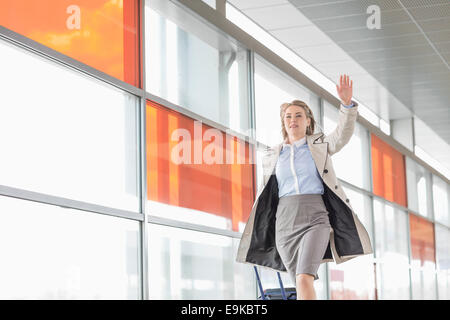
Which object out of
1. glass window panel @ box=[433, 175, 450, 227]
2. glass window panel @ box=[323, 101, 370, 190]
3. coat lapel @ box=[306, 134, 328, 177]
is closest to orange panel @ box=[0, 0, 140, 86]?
coat lapel @ box=[306, 134, 328, 177]

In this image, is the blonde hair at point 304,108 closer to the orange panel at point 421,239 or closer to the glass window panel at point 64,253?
the glass window panel at point 64,253

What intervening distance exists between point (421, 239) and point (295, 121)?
10.8 meters

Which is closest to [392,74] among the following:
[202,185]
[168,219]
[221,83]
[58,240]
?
[221,83]

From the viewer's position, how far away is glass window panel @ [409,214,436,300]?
44.3 ft

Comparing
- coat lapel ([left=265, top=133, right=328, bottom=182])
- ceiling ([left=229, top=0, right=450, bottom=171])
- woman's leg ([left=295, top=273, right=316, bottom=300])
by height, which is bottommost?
woman's leg ([left=295, top=273, right=316, bottom=300])

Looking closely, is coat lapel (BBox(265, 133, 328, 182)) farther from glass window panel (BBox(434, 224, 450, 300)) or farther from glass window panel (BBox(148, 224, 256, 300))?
glass window panel (BBox(434, 224, 450, 300))

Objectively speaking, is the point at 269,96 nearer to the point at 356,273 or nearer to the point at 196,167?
the point at 196,167

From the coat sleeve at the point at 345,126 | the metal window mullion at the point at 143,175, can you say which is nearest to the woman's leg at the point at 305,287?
the coat sleeve at the point at 345,126

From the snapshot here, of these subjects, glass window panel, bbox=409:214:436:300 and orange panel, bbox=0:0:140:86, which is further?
glass window panel, bbox=409:214:436:300

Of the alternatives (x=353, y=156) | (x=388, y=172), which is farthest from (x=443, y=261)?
(x=353, y=156)

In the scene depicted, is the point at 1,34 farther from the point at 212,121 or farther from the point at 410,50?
the point at 410,50

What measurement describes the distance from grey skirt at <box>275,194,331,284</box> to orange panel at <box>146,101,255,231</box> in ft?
7.10

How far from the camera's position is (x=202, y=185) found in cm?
652

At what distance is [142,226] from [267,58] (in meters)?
3.22
